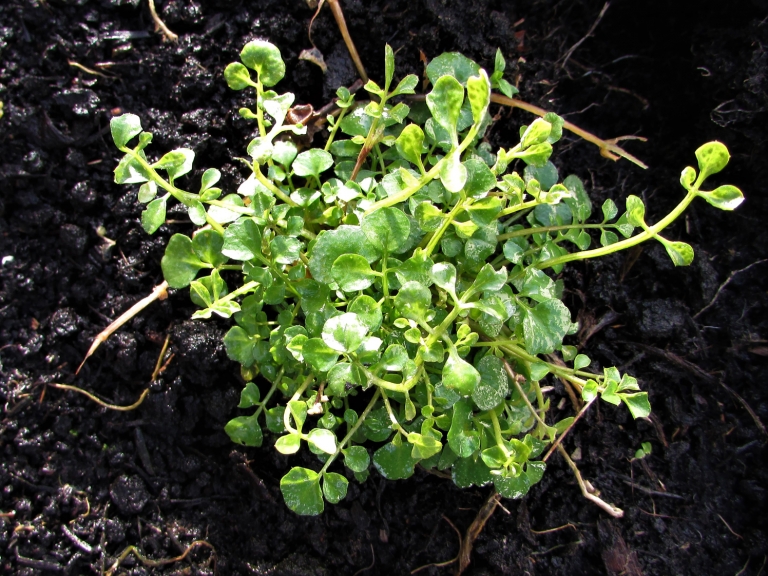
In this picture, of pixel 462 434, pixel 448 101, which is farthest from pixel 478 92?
pixel 462 434

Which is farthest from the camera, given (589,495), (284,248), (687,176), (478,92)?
(589,495)

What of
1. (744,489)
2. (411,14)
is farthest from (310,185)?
(744,489)

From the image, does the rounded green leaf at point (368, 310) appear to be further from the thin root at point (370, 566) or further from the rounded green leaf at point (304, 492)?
the thin root at point (370, 566)

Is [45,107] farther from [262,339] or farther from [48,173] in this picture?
[262,339]

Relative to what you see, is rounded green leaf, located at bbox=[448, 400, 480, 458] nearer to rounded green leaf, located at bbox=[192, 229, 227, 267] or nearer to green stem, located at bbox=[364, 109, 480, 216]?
green stem, located at bbox=[364, 109, 480, 216]

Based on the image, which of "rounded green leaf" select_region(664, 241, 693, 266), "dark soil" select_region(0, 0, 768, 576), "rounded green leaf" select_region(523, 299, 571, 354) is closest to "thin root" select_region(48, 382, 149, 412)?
"dark soil" select_region(0, 0, 768, 576)

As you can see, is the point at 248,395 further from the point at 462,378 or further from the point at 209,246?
the point at 462,378

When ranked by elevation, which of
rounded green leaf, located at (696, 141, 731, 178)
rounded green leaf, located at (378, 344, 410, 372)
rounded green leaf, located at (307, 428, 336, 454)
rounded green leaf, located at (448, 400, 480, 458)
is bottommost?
rounded green leaf, located at (448, 400, 480, 458)
